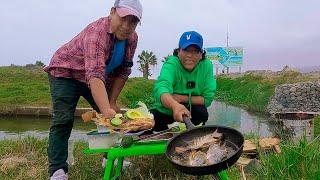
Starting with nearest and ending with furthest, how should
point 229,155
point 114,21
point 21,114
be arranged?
point 229,155, point 114,21, point 21,114

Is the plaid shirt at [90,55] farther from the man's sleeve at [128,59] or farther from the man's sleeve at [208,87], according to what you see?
the man's sleeve at [208,87]

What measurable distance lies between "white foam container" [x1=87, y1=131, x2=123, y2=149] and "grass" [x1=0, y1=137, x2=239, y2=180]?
678 millimetres

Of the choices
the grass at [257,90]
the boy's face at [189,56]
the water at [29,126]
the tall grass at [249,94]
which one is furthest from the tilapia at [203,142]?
the grass at [257,90]

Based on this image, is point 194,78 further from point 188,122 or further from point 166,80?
point 188,122

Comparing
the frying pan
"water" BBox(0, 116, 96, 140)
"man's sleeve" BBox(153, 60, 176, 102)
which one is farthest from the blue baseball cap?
"water" BBox(0, 116, 96, 140)

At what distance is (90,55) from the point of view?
342 cm

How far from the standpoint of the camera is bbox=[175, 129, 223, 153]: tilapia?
9.28ft

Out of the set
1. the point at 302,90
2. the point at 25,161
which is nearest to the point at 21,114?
the point at 302,90

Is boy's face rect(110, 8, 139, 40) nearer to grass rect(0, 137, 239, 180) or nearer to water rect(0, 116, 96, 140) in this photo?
grass rect(0, 137, 239, 180)

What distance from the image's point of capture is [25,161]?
4.86 meters

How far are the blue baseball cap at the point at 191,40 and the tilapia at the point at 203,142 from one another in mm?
1149

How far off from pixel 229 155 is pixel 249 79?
32543 mm

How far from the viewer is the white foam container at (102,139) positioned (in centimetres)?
317

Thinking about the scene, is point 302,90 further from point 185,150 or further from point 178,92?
point 185,150
